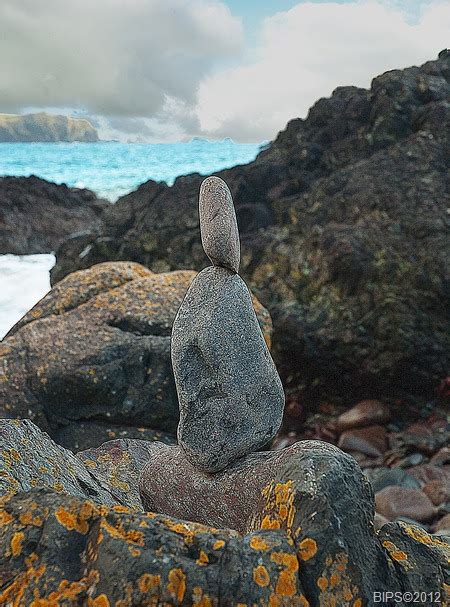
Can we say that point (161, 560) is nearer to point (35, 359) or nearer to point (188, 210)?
point (35, 359)

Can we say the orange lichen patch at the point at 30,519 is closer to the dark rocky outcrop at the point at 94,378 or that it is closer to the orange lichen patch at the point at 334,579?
the orange lichen patch at the point at 334,579

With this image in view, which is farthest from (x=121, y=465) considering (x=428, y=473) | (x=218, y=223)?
(x=428, y=473)

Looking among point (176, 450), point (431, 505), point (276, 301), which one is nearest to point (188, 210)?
point (276, 301)

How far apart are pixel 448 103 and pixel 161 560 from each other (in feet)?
36.7

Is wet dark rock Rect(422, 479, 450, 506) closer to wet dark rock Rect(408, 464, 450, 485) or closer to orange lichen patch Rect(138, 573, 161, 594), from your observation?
wet dark rock Rect(408, 464, 450, 485)

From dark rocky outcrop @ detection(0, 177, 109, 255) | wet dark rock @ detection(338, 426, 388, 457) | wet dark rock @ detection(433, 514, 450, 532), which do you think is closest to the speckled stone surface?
wet dark rock @ detection(433, 514, 450, 532)

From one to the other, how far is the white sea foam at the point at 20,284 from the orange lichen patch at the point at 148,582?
12.2m

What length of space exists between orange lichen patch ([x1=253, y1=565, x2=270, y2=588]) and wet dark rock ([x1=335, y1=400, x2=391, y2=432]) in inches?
280

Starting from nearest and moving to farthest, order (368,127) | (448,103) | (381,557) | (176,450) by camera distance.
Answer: (381,557), (176,450), (448,103), (368,127)

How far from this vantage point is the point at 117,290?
734 centimetres

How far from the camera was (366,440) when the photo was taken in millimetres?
8938

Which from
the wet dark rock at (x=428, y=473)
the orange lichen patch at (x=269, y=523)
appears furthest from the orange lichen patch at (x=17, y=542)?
the wet dark rock at (x=428, y=473)

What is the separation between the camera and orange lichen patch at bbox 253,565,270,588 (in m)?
2.40

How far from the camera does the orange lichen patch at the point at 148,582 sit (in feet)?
7.55
